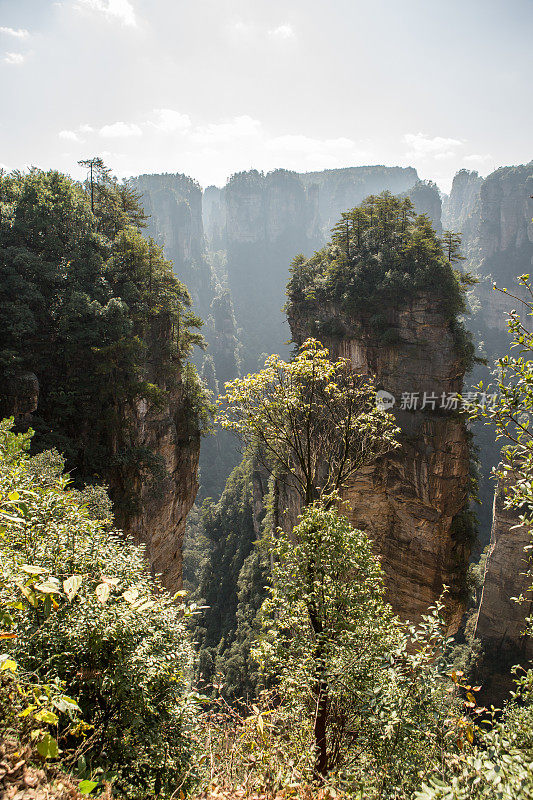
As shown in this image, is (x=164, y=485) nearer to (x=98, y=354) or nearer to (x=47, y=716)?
(x=98, y=354)

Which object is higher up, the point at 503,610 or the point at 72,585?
the point at 72,585

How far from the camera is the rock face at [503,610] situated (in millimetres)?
22734

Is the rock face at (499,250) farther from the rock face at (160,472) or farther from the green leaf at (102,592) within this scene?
the green leaf at (102,592)

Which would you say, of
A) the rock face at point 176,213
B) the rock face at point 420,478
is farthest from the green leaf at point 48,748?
the rock face at point 176,213

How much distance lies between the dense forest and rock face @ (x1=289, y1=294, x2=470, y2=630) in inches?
3.3

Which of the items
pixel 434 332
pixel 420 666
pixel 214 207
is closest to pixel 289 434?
pixel 420 666

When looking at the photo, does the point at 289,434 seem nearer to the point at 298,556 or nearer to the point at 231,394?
the point at 231,394

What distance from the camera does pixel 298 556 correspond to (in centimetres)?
513

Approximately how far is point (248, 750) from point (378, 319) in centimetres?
1580

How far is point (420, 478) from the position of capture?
15781mm

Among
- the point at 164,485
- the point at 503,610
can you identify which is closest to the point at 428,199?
the point at 503,610

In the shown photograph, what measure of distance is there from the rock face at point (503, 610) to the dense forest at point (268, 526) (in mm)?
136

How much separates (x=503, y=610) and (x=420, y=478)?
47.9 ft

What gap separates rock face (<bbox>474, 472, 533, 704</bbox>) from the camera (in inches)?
895
